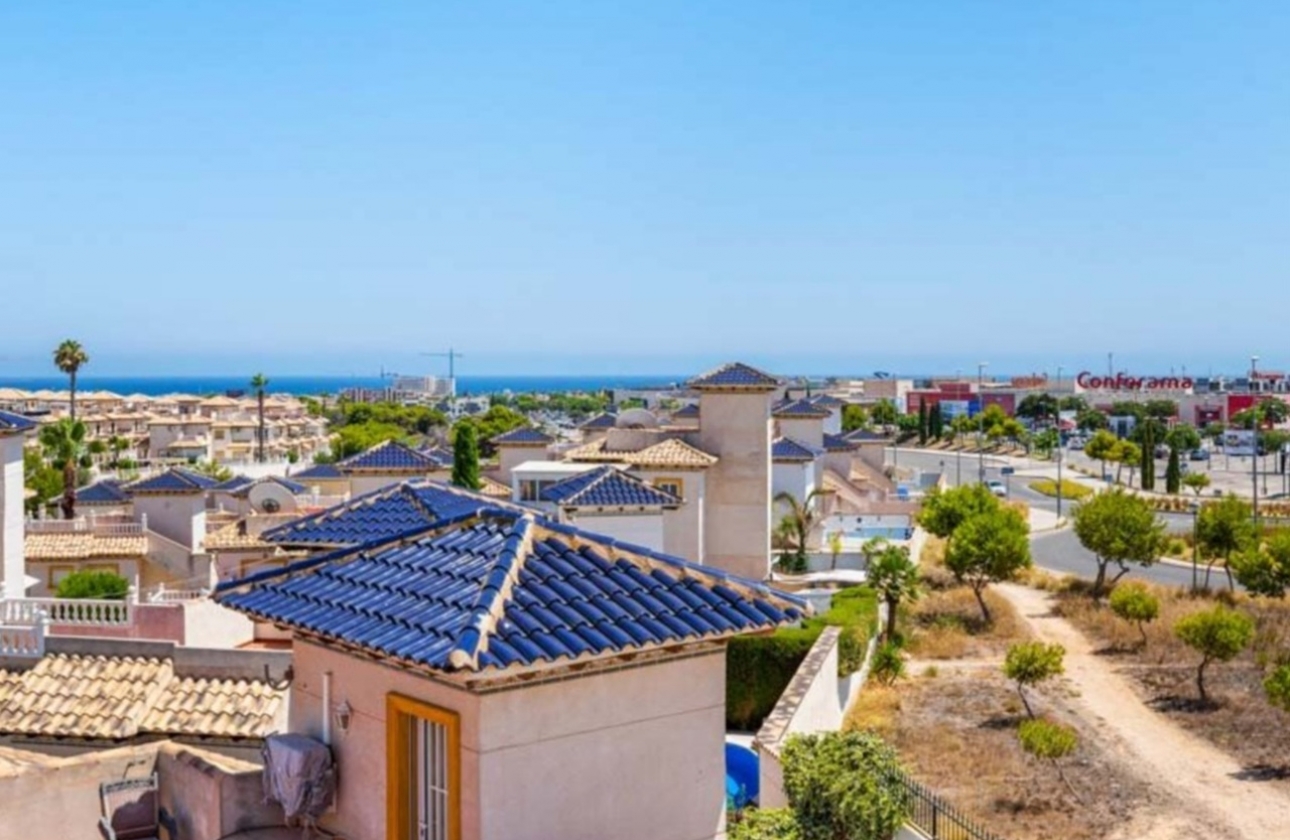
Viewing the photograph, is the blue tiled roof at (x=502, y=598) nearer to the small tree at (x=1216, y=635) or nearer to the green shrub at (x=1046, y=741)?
the green shrub at (x=1046, y=741)

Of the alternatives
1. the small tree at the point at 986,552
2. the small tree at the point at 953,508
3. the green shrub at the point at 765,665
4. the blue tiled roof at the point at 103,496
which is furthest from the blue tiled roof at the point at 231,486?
the small tree at the point at 953,508

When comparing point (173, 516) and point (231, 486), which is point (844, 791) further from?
point (231, 486)

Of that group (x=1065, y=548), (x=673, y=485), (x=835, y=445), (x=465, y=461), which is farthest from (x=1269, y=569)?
(x=465, y=461)

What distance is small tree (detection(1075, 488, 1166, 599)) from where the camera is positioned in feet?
126

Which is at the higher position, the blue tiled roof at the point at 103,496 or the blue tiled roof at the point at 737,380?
the blue tiled roof at the point at 737,380

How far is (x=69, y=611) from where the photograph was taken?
858 inches

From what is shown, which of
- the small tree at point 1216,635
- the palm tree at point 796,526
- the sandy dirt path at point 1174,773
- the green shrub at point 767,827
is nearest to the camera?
the green shrub at point 767,827

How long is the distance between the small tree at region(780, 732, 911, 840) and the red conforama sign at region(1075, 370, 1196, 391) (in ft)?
603

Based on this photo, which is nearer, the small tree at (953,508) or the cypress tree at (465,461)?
the small tree at (953,508)

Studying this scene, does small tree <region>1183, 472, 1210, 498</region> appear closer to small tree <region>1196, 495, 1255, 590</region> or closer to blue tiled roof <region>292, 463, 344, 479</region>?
small tree <region>1196, 495, 1255, 590</region>

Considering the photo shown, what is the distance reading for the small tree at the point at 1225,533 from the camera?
39531 millimetres

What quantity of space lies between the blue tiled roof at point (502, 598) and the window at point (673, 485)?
22.5 meters

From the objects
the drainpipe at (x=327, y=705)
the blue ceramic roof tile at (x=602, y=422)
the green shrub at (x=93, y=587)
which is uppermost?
the drainpipe at (x=327, y=705)

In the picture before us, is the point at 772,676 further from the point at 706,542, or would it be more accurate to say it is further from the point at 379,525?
the point at 379,525
